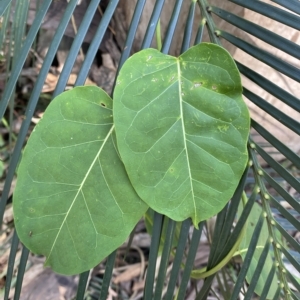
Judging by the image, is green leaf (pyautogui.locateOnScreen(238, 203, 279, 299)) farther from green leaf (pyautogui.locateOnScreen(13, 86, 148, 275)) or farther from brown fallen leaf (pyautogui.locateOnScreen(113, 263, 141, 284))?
brown fallen leaf (pyautogui.locateOnScreen(113, 263, 141, 284))

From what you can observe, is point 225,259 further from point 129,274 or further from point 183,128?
point 129,274

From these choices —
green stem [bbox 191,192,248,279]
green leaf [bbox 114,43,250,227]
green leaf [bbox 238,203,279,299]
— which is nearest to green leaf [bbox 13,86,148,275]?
green leaf [bbox 114,43,250,227]

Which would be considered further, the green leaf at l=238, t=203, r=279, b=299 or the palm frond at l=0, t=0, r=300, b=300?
the green leaf at l=238, t=203, r=279, b=299

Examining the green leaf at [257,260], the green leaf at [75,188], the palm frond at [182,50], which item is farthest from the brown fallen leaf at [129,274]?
the green leaf at [75,188]

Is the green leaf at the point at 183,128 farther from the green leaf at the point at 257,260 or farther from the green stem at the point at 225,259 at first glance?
the green leaf at the point at 257,260

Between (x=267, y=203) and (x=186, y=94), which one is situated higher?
(x=186, y=94)

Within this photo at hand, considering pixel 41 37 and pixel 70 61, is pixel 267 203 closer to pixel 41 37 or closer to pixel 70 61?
pixel 70 61

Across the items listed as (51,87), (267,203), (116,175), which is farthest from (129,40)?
(51,87)
